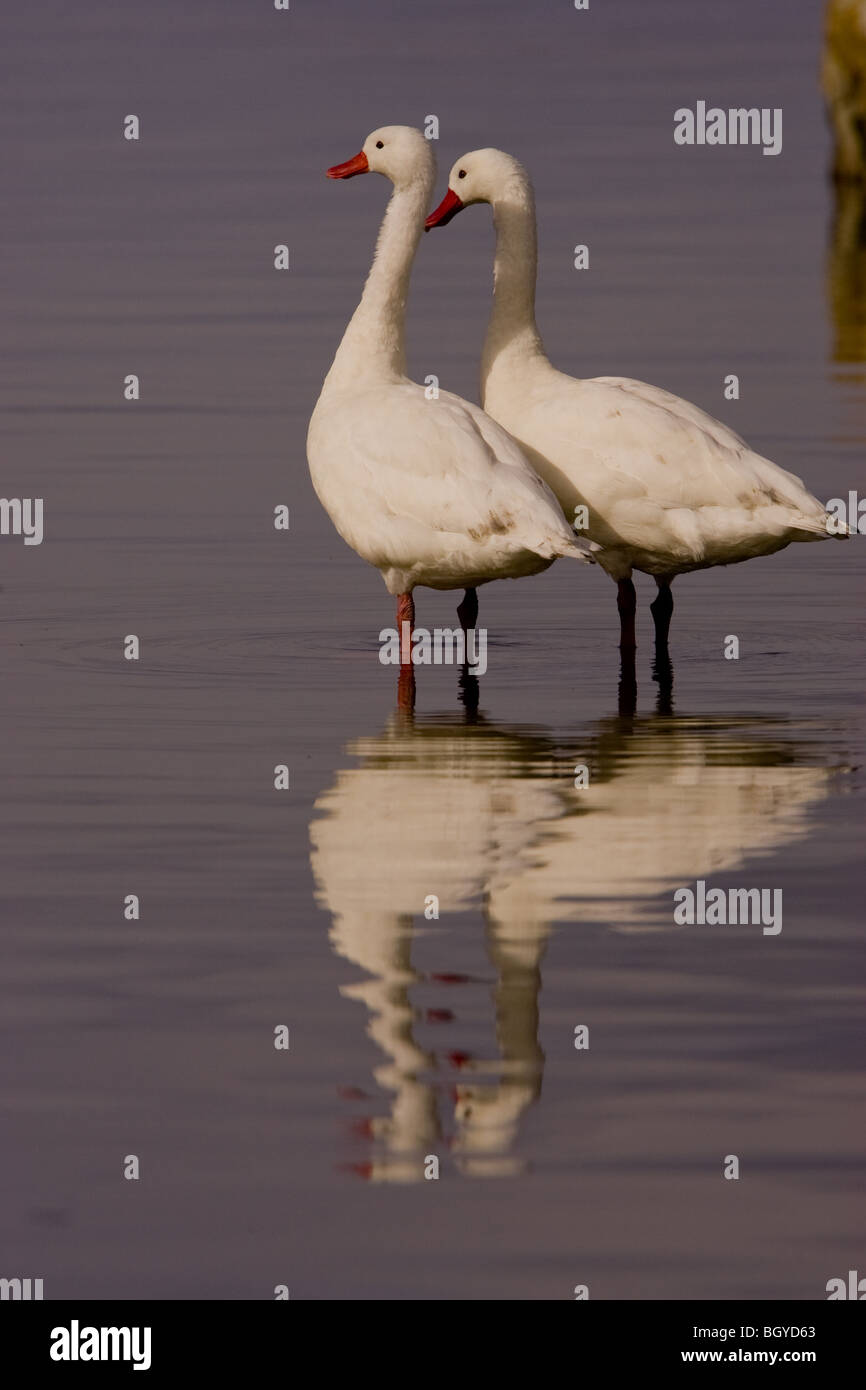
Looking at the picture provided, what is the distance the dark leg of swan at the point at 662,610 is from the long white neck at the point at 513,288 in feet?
4.25

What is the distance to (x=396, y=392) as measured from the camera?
48.6 feet

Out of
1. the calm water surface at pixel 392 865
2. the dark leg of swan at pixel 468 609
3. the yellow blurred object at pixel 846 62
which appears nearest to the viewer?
the calm water surface at pixel 392 865

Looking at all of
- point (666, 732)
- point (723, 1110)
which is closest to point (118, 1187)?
point (723, 1110)

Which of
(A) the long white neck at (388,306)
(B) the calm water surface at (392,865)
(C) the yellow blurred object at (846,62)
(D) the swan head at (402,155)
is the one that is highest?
(C) the yellow blurred object at (846,62)

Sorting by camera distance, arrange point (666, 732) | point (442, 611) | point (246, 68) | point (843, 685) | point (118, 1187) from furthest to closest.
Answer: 1. point (246, 68)
2. point (442, 611)
3. point (843, 685)
4. point (666, 732)
5. point (118, 1187)

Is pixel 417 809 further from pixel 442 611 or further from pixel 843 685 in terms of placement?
pixel 442 611

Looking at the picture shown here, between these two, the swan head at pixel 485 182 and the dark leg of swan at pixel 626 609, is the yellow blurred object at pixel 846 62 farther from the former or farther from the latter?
the dark leg of swan at pixel 626 609

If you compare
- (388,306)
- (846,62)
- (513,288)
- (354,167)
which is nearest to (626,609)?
(513,288)

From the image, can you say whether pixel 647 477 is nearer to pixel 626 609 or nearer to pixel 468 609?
pixel 626 609

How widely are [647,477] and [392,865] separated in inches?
173

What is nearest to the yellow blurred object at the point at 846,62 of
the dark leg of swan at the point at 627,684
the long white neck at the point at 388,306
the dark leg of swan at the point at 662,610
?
the long white neck at the point at 388,306

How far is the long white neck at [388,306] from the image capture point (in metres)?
15.4

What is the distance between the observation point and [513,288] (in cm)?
1591
